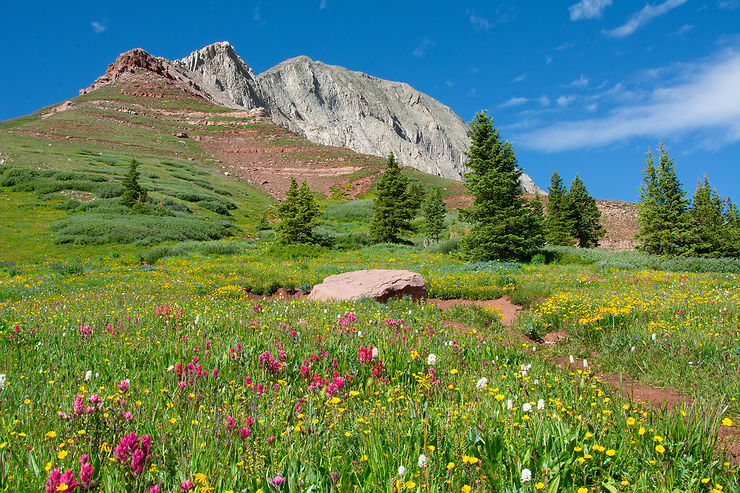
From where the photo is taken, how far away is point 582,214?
48.7m

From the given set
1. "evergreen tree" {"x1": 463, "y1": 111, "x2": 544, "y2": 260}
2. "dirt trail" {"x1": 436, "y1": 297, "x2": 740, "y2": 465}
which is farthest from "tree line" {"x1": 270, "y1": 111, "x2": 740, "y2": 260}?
"dirt trail" {"x1": 436, "y1": 297, "x2": 740, "y2": 465}

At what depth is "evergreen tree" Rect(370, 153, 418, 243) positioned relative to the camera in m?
33.3

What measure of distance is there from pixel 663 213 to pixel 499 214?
14.6 m

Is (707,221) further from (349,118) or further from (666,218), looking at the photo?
(349,118)

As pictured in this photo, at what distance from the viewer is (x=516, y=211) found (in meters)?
22.1

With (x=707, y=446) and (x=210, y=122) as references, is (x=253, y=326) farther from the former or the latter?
(x=210, y=122)

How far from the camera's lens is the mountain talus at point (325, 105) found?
150 meters

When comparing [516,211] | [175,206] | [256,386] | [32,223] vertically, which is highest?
[175,206]

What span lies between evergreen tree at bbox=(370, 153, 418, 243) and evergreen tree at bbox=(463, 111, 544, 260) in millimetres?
10349

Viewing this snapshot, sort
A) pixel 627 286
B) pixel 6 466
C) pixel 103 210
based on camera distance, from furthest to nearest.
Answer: pixel 103 210
pixel 627 286
pixel 6 466

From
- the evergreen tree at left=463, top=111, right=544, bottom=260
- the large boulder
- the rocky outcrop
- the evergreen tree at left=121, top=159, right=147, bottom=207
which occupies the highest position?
the rocky outcrop

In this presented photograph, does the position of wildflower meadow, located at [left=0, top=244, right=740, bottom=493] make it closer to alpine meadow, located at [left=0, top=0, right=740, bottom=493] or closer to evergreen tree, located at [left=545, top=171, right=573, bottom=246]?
alpine meadow, located at [left=0, top=0, right=740, bottom=493]

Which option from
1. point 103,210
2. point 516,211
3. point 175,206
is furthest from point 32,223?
point 516,211

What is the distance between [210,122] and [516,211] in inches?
3861
